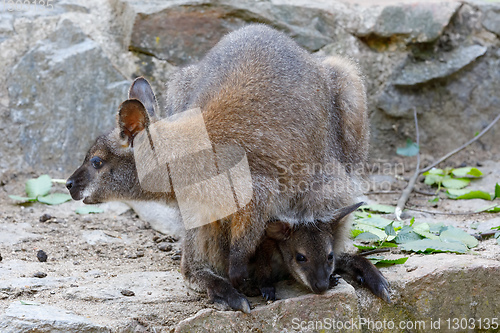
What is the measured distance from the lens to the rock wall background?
570cm

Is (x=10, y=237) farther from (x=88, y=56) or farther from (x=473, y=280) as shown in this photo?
(x=473, y=280)

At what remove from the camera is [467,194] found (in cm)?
551

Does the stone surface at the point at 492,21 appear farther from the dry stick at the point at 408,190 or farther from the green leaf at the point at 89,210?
the green leaf at the point at 89,210

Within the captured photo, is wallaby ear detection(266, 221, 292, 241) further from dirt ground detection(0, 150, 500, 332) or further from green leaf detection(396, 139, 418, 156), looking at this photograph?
green leaf detection(396, 139, 418, 156)

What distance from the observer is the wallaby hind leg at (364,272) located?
3.72 m

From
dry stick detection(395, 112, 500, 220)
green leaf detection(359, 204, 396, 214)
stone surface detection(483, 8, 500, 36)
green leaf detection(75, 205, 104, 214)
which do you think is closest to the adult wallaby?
green leaf detection(359, 204, 396, 214)

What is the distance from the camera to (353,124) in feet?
14.8

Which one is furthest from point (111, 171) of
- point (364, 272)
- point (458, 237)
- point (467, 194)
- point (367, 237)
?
point (467, 194)

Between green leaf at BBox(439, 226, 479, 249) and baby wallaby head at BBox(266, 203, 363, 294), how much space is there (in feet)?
2.97

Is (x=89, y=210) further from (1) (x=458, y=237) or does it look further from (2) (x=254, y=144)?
(1) (x=458, y=237)

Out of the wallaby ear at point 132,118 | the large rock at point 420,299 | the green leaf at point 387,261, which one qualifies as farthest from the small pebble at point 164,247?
the green leaf at point 387,261

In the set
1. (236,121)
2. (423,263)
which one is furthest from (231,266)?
(423,263)

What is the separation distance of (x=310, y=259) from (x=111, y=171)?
1435 mm

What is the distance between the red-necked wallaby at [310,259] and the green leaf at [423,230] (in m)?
0.71
